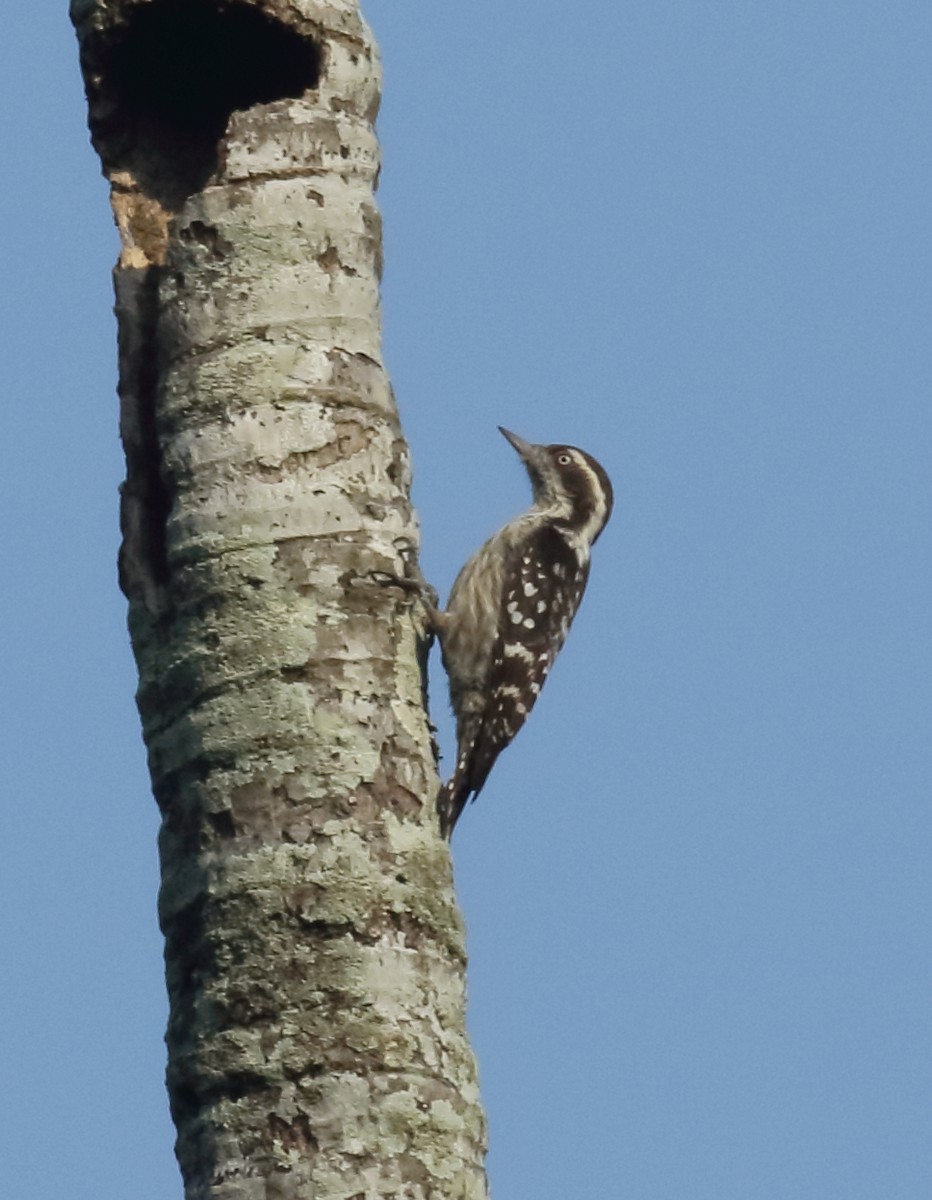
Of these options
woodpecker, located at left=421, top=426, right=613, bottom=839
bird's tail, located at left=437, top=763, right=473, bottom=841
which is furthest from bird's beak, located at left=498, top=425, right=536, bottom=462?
bird's tail, located at left=437, top=763, right=473, bottom=841

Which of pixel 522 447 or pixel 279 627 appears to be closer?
pixel 279 627

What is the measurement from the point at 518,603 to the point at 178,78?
7.73ft

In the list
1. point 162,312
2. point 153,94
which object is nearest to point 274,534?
point 162,312

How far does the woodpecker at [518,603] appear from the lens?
8.19 metres

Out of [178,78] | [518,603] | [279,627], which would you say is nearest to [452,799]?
[279,627]

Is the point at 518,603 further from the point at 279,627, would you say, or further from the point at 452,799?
the point at 279,627

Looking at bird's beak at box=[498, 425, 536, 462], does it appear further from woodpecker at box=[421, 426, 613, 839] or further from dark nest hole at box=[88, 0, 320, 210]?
dark nest hole at box=[88, 0, 320, 210]

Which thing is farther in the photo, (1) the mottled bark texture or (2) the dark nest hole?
(2) the dark nest hole

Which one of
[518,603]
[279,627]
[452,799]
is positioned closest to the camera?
[279,627]

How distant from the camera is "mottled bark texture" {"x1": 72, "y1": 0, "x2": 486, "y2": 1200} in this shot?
533 centimetres

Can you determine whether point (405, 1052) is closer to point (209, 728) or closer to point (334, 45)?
point (209, 728)

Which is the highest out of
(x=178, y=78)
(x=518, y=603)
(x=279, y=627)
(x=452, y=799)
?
(x=178, y=78)

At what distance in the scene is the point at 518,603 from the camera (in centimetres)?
872

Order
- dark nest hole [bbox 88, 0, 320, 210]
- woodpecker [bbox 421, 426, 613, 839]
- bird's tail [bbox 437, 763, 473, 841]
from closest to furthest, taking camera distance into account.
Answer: bird's tail [bbox 437, 763, 473, 841] → dark nest hole [bbox 88, 0, 320, 210] → woodpecker [bbox 421, 426, 613, 839]
